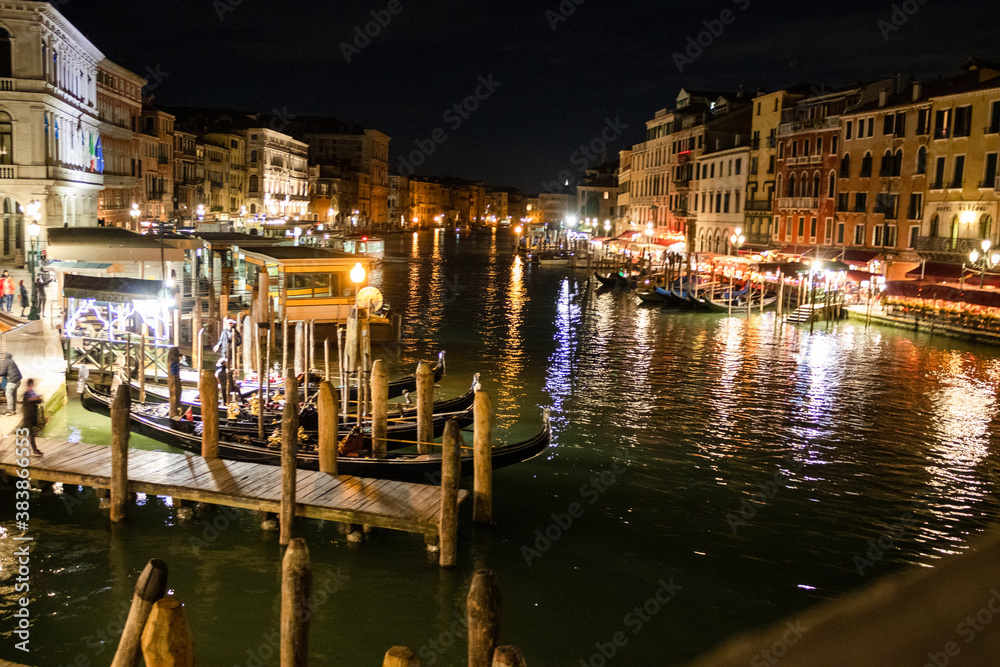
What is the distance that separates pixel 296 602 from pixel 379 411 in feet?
21.6

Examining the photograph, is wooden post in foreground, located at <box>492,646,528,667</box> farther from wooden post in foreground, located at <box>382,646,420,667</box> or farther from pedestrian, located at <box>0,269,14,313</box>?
pedestrian, located at <box>0,269,14,313</box>

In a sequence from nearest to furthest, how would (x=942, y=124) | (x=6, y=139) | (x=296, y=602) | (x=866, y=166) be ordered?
(x=296, y=602) → (x=6, y=139) → (x=942, y=124) → (x=866, y=166)

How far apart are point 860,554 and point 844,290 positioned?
28369mm

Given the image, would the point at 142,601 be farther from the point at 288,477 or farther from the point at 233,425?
the point at 233,425

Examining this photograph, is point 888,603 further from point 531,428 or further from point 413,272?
point 413,272

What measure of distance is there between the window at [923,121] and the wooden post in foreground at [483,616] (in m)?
37.0

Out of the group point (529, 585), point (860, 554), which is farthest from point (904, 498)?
point (529, 585)

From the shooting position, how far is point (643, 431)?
1661 centimetres

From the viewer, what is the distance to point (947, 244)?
35.2 meters

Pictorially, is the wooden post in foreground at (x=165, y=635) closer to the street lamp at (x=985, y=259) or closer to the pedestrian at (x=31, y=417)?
the pedestrian at (x=31, y=417)

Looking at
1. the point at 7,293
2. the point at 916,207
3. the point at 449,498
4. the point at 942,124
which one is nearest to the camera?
the point at 449,498

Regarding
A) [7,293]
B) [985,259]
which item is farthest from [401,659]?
[985,259]

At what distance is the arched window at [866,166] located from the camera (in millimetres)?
40688

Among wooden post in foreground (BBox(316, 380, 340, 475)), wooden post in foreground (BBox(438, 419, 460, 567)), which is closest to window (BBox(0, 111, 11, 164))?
wooden post in foreground (BBox(316, 380, 340, 475))
